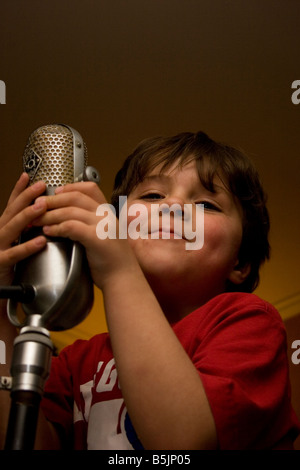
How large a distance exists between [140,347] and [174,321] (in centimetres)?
30

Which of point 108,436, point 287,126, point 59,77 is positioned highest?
point 59,77

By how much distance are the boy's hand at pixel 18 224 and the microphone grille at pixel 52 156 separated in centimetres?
1

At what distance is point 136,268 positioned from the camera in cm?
55

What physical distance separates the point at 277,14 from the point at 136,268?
3.42 feet

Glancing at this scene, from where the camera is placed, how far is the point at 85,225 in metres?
0.51

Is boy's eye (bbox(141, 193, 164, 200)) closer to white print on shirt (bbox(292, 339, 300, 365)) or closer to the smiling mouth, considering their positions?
the smiling mouth

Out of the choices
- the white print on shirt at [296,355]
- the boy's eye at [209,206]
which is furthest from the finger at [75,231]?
the white print on shirt at [296,355]

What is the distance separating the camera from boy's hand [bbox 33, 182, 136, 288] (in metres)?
0.51

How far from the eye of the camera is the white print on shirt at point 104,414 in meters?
0.66

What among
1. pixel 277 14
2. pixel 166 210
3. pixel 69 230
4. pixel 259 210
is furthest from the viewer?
pixel 277 14

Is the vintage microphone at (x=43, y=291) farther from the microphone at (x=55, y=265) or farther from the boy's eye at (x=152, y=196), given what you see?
the boy's eye at (x=152, y=196)

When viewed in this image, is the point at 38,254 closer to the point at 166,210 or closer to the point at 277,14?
the point at 166,210

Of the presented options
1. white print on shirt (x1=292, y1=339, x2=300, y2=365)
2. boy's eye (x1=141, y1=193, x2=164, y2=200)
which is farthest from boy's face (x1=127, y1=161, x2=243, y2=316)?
white print on shirt (x1=292, y1=339, x2=300, y2=365)

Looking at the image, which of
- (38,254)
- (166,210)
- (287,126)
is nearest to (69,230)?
(38,254)
